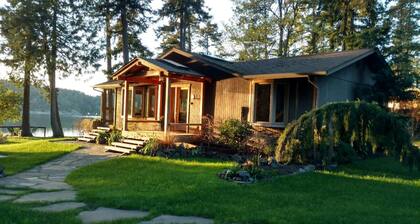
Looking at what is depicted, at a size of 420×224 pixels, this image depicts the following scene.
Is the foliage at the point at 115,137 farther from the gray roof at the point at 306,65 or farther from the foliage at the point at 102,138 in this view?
the gray roof at the point at 306,65

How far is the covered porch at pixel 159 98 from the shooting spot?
13844 mm

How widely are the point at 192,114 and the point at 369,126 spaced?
8.30 metres

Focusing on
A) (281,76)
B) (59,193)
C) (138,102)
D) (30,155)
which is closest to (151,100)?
(138,102)

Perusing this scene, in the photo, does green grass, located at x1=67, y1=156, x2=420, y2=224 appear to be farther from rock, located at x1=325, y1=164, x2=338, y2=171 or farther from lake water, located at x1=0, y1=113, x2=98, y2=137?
lake water, located at x1=0, y1=113, x2=98, y2=137

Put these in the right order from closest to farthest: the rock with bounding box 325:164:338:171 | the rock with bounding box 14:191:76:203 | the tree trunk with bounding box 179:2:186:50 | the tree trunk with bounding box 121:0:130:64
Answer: the rock with bounding box 14:191:76:203 → the rock with bounding box 325:164:338:171 → the tree trunk with bounding box 121:0:130:64 → the tree trunk with bounding box 179:2:186:50

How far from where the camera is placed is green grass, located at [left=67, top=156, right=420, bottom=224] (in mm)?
5648

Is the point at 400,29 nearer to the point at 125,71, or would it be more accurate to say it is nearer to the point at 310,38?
the point at 310,38

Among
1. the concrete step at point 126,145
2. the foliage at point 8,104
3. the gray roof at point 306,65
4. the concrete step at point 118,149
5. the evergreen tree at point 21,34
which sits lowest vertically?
the concrete step at point 118,149

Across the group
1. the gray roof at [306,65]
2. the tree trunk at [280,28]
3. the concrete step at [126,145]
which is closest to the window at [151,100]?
the gray roof at [306,65]

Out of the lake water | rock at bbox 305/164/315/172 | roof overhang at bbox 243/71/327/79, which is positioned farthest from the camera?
the lake water

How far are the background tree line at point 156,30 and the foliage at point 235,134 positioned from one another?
13.4 metres

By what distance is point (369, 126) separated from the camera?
32.1ft

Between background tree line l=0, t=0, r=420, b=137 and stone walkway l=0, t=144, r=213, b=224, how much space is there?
14291 millimetres

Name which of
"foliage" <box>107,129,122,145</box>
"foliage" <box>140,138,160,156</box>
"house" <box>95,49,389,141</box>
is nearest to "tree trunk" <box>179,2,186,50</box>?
"house" <box>95,49,389,141</box>
